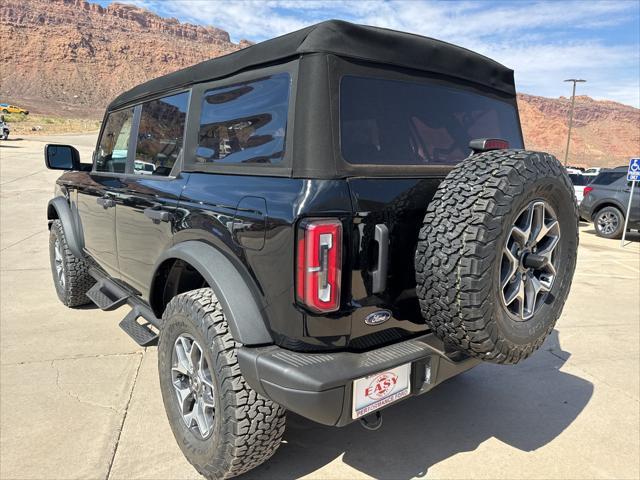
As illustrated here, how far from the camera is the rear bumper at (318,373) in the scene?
1785mm

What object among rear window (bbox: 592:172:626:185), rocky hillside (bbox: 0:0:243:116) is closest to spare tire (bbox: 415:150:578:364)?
rear window (bbox: 592:172:626:185)

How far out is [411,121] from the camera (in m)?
2.36

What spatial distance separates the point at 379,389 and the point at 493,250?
2.38ft

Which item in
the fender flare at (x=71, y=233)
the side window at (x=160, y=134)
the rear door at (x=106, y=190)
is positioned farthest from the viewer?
the fender flare at (x=71, y=233)

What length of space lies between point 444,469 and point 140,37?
120190 millimetres

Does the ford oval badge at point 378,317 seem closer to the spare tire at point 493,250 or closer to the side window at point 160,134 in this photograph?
the spare tire at point 493,250

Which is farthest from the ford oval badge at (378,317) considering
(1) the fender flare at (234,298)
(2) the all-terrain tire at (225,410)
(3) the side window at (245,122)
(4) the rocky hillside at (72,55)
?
(4) the rocky hillside at (72,55)

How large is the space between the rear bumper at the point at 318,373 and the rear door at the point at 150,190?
1027 mm

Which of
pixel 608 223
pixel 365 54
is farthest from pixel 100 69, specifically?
pixel 365 54

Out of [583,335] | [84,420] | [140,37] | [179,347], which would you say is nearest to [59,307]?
[84,420]

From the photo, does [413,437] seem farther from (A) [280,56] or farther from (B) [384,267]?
(A) [280,56]

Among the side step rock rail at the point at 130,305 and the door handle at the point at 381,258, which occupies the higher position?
the door handle at the point at 381,258

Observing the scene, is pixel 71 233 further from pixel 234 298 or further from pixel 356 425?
pixel 356 425

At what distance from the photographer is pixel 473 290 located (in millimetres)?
1835
